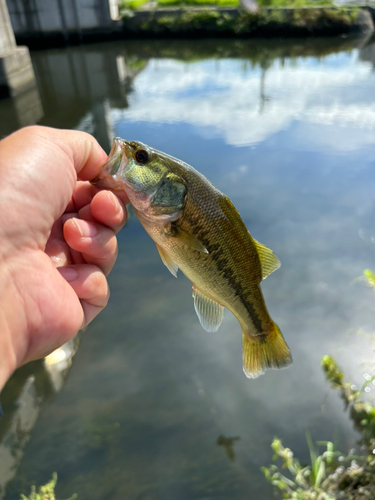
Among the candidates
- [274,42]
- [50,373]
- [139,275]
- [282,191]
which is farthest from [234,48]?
[50,373]

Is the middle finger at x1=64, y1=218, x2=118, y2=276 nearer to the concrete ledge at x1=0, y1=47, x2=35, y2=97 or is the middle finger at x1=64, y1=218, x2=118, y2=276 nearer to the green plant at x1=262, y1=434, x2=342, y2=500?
the green plant at x1=262, y1=434, x2=342, y2=500

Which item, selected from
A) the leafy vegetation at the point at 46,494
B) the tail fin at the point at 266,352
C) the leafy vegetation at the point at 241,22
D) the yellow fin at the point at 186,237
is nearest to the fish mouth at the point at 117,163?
the yellow fin at the point at 186,237

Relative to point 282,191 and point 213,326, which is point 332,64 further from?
point 213,326

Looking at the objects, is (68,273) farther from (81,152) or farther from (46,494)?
(46,494)

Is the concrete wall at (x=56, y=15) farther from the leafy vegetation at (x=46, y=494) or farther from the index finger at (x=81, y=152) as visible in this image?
the leafy vegetation at (x=46, y=494)

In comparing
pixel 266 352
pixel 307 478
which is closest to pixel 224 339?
pixel 307 478

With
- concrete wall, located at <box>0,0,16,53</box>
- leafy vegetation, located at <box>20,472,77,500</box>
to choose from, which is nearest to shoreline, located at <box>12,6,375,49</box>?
concrete wall, located at <box>0,0,16,53</box>
